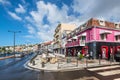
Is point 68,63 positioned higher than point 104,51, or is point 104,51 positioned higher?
point 104,51

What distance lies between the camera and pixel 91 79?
11016 mm

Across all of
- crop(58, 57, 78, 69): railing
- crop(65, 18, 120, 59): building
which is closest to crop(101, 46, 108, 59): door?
crop(65, 18, 120, 59): building

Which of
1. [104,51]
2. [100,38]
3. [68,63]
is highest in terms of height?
[100,38]

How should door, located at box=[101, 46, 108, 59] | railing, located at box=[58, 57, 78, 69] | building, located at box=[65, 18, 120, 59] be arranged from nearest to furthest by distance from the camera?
railing, located at box=[58, 57, 78, 69] < building, located at box=[65, 18, 120, 59] < door, located at box=[101, 46, 108, 59]

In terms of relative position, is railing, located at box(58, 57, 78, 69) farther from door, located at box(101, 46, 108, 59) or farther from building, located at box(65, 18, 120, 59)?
door, located at box(101, 46, 108, 59)

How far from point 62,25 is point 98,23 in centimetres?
3391

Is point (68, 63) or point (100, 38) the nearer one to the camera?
point (68, 63)

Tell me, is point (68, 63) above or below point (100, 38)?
below

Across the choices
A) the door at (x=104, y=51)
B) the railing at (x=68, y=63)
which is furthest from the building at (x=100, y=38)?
the railing at (x=68, y=63)

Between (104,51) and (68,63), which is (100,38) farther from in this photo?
(68,63)

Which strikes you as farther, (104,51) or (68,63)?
(104,51)

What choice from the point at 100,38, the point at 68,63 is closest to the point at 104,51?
the point at 100,38

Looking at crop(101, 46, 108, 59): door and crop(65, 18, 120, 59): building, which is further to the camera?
crop(101, 46, 108, 59): door

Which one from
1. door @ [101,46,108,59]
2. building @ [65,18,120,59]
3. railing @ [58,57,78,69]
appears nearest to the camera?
railing @ [58,57,78,69]
